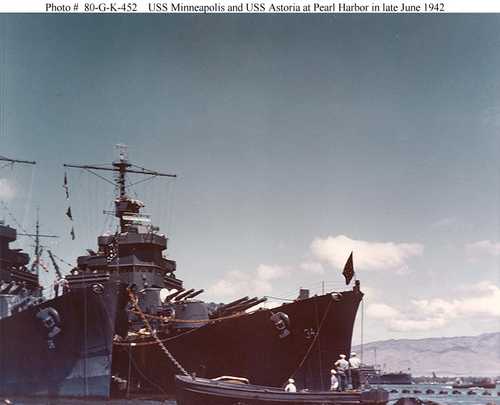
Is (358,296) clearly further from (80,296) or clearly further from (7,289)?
(7,289)

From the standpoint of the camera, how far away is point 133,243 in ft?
121

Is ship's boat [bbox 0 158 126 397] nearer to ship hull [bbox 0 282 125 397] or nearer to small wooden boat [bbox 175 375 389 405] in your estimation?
ship hull [bbox 0 282 125 397]

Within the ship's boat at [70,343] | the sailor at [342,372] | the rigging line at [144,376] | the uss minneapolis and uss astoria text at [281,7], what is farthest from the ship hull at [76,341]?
the uss minneapolis and uss astoria text at [281,7]

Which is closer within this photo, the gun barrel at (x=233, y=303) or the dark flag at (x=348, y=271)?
the dark flag at (x=348, y=271)

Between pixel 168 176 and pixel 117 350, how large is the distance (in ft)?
42.0

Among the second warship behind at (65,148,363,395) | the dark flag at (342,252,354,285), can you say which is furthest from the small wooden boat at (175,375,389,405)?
the dark flag at (342,252,354,285)

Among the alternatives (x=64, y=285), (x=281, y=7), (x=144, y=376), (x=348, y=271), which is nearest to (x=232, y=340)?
(x=144, y=376)

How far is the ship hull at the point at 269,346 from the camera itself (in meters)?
27.7

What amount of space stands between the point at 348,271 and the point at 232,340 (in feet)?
22.6

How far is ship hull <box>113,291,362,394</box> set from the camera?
1091 inches

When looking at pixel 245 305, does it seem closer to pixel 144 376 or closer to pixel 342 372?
pixel 144 376

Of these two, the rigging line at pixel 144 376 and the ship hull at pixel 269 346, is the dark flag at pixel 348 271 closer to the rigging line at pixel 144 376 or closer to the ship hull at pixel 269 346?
the ship hull at pixel 269 346

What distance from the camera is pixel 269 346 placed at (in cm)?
2844

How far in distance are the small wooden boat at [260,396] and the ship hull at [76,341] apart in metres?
7.39
